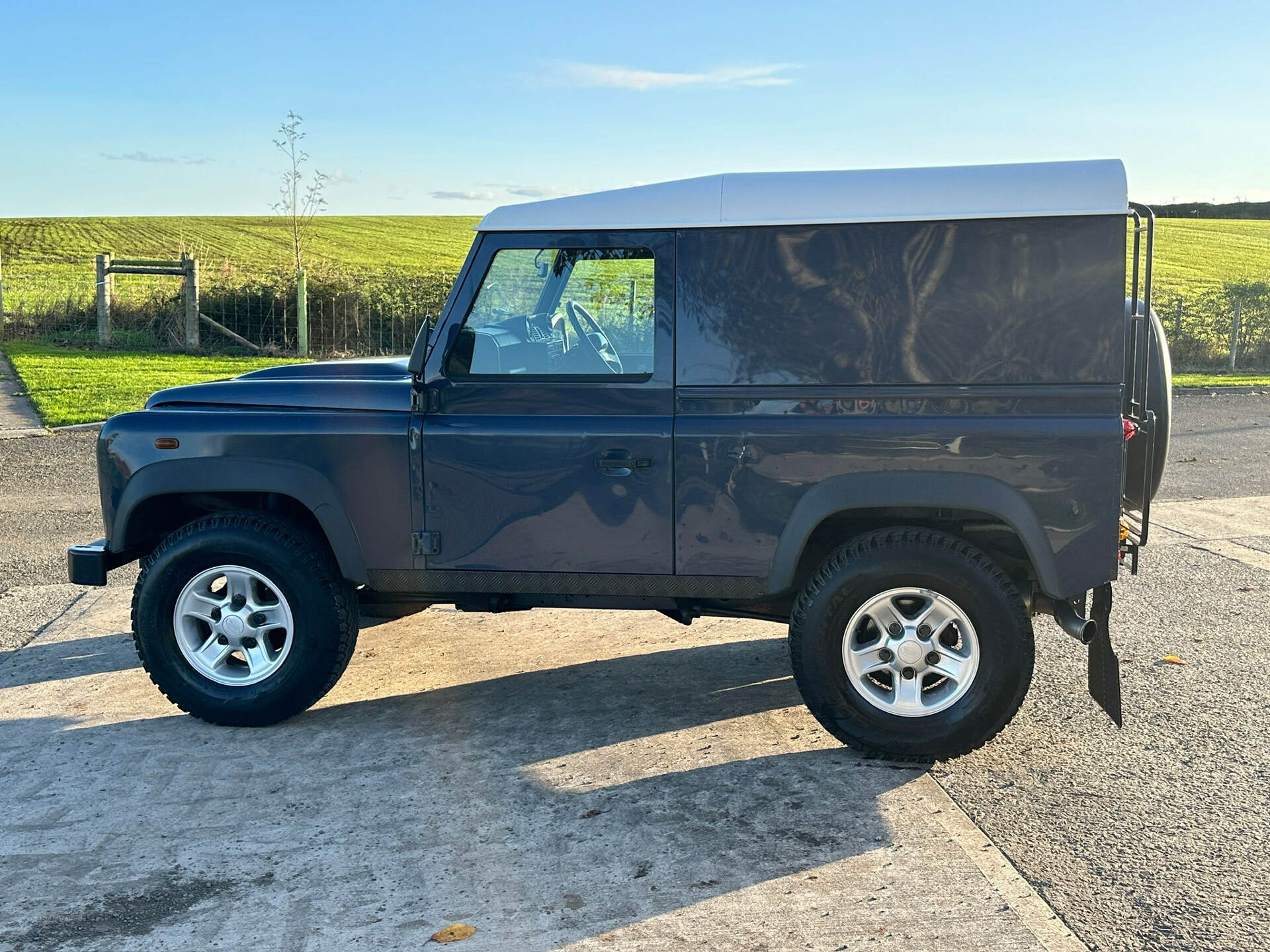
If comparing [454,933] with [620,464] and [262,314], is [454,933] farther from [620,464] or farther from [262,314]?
[262,314]

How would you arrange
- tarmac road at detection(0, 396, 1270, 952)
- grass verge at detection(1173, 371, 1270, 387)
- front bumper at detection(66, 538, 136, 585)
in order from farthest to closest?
grass verge at detection(1173, 371, 1270, 387) < front bumper at detection(66, 538, 136, 585) < tarmac road at detection(0, 396, 1270, 952)

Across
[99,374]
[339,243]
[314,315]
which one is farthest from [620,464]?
[339,243]

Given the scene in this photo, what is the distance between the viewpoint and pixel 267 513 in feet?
16.3

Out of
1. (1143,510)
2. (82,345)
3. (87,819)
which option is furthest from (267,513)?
(82,345)

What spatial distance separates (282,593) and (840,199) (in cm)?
272

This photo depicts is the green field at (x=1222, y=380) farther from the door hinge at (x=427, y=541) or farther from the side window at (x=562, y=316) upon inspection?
the door hinge at (x=427, y=541)

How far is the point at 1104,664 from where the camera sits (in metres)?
4.46

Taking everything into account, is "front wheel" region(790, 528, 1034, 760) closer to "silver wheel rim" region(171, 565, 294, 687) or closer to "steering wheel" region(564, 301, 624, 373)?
"steering wheel" region(564, 301, 624, 373)

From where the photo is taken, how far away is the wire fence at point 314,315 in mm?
21031

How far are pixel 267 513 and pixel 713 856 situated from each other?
7.98 ft

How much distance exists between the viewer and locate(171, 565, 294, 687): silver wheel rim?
4867mm

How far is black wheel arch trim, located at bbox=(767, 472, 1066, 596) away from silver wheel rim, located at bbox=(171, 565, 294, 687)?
208 cm

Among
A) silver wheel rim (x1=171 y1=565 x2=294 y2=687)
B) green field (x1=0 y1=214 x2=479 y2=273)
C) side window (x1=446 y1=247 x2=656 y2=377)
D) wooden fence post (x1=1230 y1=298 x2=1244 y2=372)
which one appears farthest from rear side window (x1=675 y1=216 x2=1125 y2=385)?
green field (x1=0 y1=214 x2=479 y2=273)

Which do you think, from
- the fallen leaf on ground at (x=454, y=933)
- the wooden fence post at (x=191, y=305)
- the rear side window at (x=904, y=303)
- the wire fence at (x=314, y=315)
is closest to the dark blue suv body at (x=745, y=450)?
the rear side window at (x=904, y=303)
